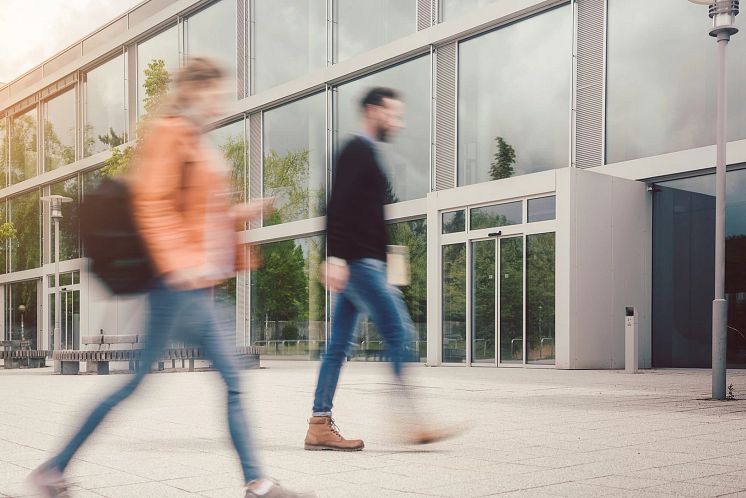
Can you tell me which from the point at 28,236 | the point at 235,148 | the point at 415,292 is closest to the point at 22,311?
the point at 28,236

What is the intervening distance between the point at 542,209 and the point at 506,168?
2.54 m

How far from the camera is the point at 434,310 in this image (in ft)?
61.6

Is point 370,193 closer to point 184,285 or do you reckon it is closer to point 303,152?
point 184,285

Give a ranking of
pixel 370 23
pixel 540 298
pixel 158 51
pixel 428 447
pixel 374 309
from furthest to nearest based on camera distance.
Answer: pixel 158 51 < pixel 370 23 < pixel 540 298 < pixel 428 447 < pixel 374 309

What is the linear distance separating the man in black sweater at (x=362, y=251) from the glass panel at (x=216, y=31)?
23454 mm

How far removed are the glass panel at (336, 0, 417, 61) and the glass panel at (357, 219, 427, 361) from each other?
5065mm

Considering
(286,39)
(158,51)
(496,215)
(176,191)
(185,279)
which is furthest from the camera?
(158,51)

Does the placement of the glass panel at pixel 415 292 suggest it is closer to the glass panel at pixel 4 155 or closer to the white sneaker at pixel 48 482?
the white sneaker at pixel 48 482

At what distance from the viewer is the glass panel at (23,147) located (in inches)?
1604

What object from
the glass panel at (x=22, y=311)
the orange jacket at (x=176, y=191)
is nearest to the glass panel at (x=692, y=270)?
the orange jacket at (x=176, y=191)


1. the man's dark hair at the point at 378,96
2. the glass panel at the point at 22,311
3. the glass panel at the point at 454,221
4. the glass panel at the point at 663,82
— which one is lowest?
the glass panel at the point at 22,311

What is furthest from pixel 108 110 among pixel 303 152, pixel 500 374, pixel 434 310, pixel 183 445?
pixel 183 445

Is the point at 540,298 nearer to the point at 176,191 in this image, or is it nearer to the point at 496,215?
the point at 496,215

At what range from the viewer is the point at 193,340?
3787 mm
